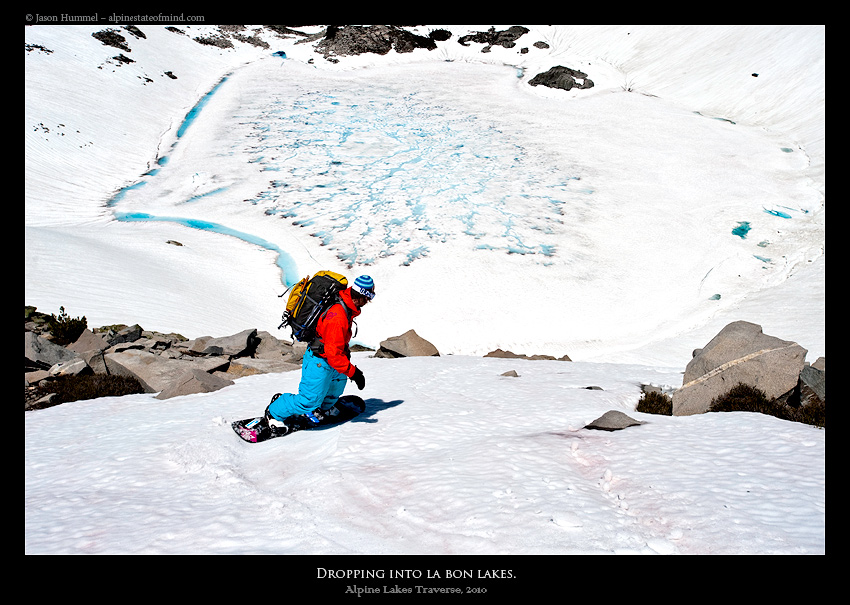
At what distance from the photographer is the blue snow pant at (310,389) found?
250 inches

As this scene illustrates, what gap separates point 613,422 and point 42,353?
9002 mm

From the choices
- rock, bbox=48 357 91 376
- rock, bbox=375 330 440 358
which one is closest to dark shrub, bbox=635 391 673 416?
rock, bbox=375 330 440 358

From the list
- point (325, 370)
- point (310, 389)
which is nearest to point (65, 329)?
point (310, 389)

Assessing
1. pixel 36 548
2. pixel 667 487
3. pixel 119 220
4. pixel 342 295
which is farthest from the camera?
pixel 119 220

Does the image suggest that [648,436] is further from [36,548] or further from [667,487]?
[36,548]

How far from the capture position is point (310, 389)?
6.40 m

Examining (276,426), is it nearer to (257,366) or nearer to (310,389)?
(310,389)

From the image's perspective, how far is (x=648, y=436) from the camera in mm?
5707

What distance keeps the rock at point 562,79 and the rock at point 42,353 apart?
1607 inches

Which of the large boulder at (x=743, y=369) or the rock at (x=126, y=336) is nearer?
the large boulder at (x=743, y=369)

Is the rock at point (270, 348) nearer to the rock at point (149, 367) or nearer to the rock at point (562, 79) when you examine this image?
the rock at point (149, 367)

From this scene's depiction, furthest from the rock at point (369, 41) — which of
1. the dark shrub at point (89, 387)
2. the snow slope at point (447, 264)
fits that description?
the dark shrub at point (89, 387)
